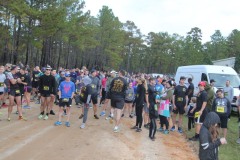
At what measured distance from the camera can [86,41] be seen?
4772 centimetres

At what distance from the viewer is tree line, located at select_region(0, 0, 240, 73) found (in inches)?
1081

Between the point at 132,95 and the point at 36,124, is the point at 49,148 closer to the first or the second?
the point at 36,124

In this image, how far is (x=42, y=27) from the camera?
2747 centimetres

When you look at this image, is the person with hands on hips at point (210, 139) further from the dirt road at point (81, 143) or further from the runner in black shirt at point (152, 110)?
the runner in black shirt at point (152, 110)

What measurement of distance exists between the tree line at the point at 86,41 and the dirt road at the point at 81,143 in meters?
15.6

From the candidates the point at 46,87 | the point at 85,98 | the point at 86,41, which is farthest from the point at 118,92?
the point at 86,41

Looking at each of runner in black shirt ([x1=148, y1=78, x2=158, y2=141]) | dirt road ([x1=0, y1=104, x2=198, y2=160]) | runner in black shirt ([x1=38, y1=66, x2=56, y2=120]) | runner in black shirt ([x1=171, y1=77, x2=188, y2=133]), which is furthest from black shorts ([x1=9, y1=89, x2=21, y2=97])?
runner in black shirt ([x1=171, y1=77, x2=188, y2=133])

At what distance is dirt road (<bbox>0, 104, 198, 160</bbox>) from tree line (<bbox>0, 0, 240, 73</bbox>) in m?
15.6

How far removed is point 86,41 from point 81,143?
1575 inches

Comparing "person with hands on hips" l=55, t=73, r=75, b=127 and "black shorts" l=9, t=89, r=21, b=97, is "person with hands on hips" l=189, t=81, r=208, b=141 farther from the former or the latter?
"black shorts" l=9, t=89, r=21, b=97

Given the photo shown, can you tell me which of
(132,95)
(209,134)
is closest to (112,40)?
(132,95)

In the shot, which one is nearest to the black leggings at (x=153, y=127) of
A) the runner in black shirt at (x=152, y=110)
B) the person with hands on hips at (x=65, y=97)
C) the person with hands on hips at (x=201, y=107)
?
the runner in black shirt at (x=152, y=110)

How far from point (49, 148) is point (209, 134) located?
14.7 ft

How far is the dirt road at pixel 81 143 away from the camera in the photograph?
24.6 feet
